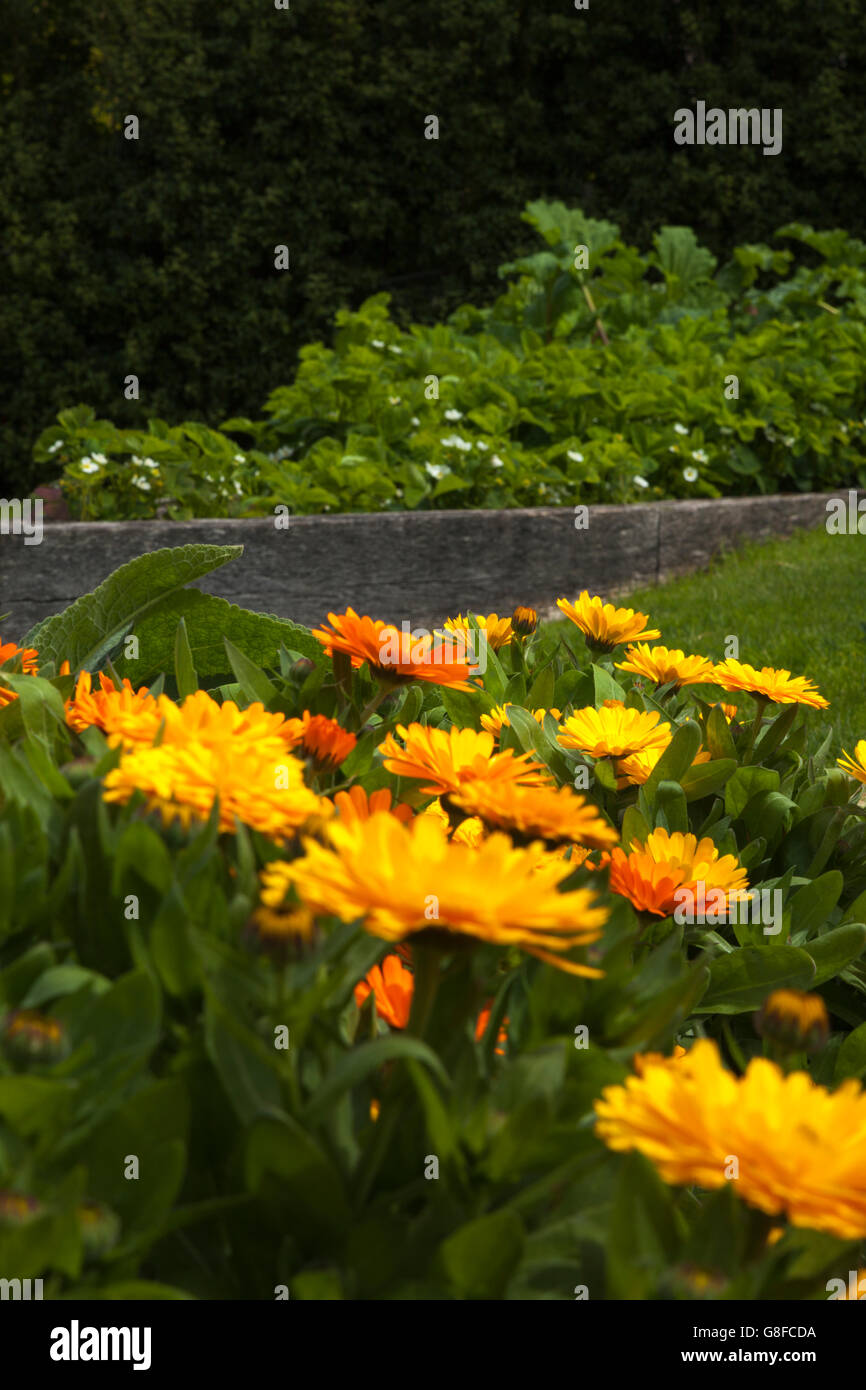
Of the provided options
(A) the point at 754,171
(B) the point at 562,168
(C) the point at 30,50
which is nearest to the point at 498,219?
(B) the point at 562,168

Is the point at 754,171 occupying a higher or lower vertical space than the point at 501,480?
higher

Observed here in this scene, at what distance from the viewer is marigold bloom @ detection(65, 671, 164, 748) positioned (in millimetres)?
750

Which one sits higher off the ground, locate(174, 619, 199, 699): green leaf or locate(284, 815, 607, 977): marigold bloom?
locate(174, 619, 199, 699): green leaf

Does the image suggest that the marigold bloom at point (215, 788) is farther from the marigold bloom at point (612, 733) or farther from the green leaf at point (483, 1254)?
the marigold bloom at point (612, 733)

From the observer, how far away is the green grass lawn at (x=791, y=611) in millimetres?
3482

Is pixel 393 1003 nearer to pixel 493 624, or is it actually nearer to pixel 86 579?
pixel 493 624

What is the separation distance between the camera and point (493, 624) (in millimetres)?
1604

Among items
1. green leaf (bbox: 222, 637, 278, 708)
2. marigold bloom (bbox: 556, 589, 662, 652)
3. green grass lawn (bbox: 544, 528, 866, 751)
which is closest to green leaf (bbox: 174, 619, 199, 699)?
green leaf (bbox: 222, 637, 278, 708)

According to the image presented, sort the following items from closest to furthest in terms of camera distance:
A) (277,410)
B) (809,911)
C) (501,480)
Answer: (809,911) → (501,480) → (277,410)

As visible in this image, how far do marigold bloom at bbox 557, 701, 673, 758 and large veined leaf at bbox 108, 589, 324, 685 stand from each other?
0.31 meters

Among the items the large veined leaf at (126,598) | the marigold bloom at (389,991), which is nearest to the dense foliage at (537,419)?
the large veined leaf at (126,598)

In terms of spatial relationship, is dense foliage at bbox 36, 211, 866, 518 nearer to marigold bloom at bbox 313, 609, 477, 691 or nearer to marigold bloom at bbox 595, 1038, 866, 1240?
marigold bloom at bbox 313, 609, 477, 691
